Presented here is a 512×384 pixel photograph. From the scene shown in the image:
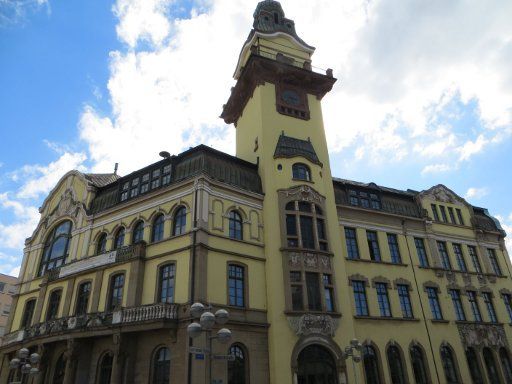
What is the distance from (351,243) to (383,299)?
183 inches

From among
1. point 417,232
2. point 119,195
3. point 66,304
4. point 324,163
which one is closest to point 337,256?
point 324,163

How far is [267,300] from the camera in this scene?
2534cm

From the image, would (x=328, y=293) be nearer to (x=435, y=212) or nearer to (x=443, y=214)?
(x=435, y=212)

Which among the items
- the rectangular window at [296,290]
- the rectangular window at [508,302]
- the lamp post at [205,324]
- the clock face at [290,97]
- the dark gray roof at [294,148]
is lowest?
the lamp post at [205,324]

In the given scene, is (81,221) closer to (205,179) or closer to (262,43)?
(205,179)

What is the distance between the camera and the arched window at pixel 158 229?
2675 cm

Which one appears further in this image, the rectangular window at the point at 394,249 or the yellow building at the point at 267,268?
the rectangular window at the point at 394,249

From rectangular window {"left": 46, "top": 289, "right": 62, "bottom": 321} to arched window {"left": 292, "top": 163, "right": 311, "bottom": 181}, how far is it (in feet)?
62.3

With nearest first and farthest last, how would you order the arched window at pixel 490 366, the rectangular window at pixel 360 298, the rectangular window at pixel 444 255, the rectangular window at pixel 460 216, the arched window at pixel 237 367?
the arched window at pixel 237 367 → the rectangular window at pixel 360 298 → the arched window at pixel 490 366 → the rectangular window at pixel 444 255 → the rectangular window at pixel 460 216

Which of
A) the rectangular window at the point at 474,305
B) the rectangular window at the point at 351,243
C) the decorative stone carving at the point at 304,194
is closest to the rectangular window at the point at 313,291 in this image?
the rectangular window at the point at 351,243

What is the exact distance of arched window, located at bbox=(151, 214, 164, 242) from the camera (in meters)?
26.8

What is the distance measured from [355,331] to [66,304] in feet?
64.2

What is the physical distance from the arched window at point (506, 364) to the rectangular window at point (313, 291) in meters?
17.1

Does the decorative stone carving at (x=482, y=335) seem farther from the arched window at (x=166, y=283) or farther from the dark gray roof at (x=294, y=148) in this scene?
the arched window at (x=166, y=283)
